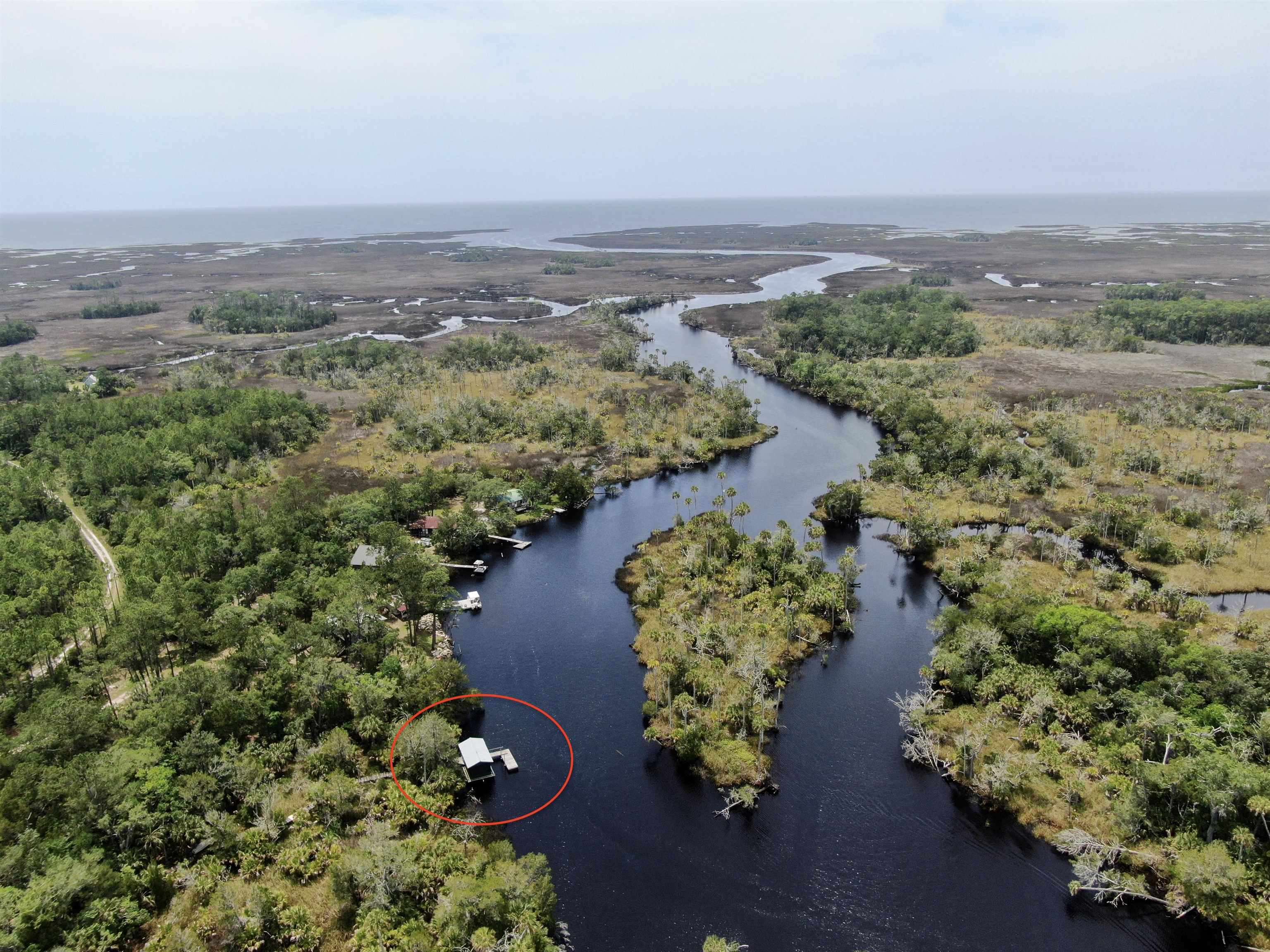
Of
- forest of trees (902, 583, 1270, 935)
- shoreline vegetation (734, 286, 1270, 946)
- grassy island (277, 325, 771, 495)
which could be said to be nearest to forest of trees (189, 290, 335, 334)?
grassy island (277, 325, 771, 495)

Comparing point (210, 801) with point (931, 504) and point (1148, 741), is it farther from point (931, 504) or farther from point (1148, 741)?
point (931, 504)

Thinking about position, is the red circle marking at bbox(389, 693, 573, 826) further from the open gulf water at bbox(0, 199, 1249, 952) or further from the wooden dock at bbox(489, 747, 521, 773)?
the wooden dock at bbox(489, 747, 521, 773)

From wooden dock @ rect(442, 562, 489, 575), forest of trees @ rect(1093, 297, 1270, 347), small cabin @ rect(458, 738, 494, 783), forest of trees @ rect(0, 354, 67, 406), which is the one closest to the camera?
small cabin @ rect(458, 738, 494, 783)

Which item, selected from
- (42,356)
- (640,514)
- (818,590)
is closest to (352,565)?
(640,514)

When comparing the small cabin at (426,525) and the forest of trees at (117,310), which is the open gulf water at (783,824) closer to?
the small cabin at (426,525)

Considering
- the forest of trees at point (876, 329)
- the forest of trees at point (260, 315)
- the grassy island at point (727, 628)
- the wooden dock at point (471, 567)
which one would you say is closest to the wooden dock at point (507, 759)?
the grassy island at point (727, 628)
